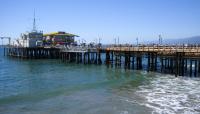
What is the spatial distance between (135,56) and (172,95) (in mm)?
25628

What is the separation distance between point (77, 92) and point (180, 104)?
415 inches

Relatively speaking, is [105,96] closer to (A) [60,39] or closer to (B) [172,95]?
(B) [172,95]

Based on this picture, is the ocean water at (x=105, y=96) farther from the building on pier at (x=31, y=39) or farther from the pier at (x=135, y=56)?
the building on pier at (x=31, y=39)

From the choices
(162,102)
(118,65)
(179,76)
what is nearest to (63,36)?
(118,65)

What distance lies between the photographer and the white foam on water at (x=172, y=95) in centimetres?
2517

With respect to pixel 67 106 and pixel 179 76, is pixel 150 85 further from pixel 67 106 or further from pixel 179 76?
pixel 67 106

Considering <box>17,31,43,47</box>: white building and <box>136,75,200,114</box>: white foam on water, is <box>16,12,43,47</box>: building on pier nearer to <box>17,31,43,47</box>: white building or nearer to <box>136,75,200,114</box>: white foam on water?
<box>17,31,43,47</box>: white building

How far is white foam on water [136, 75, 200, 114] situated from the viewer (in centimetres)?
2517

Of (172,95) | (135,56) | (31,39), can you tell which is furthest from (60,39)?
(172,95)

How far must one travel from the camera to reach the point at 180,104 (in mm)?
26594

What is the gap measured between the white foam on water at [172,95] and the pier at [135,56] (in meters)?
3.97

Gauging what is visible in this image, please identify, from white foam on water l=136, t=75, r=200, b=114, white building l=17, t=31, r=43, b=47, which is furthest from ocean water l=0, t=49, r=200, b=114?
white building l=17, t=31, r=43, b=47

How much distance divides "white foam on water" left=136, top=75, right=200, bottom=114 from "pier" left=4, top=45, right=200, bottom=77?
397cm

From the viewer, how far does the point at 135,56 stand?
183ft
